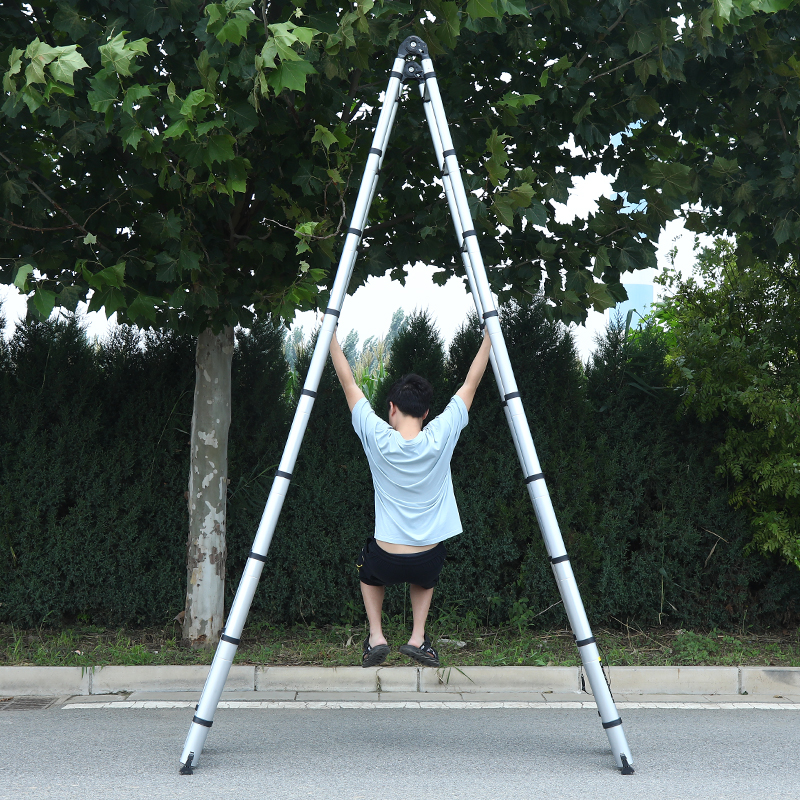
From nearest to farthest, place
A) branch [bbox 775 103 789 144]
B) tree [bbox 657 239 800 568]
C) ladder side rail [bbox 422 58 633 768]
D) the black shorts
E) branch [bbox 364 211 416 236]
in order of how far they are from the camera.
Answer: ladder side rail [bbox 422 58 633 768], the black shorts, branch [bbox 775 103 789 144], branch [bbox 364 211 416 236], tree [bbox 657 239 800 568]

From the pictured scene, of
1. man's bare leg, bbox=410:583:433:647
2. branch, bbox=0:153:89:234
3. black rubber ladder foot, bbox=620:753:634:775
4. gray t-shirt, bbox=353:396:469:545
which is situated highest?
branch, bbox=0:153:89:234

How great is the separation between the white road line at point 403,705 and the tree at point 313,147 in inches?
38.4

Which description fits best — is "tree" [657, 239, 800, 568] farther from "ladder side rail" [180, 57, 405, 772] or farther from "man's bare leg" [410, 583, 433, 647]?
"ladder side rail" [180, 57, 405, 772]

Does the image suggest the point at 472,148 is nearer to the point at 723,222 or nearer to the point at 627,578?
the point at 723,222

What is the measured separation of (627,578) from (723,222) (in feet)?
9.76

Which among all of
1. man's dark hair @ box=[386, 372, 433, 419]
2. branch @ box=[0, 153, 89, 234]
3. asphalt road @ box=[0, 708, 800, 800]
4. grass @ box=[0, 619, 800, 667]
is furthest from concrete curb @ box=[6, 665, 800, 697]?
branch @ box=[0, 153, 89, 234]

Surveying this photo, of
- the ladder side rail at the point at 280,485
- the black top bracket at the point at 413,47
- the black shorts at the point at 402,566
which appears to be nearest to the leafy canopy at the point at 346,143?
the black top bracket at the point at 413,47

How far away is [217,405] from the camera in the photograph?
6.27 metres

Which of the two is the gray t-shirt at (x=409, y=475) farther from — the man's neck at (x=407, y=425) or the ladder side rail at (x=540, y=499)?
the ladder side rail at (x=540, y=499)

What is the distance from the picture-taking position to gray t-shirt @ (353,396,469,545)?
4301 millimetres

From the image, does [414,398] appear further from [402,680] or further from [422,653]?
[402,680]

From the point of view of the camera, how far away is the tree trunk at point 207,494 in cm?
624

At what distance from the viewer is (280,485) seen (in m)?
4.12

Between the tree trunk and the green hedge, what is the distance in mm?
512
